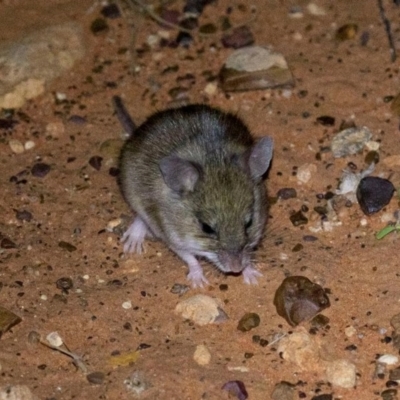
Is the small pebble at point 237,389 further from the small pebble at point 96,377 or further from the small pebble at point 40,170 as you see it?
the small pebble at point 40,170

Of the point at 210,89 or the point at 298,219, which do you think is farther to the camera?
the point at 210,89

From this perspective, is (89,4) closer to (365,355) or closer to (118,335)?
(118,335)

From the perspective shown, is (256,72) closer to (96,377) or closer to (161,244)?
(161,244)

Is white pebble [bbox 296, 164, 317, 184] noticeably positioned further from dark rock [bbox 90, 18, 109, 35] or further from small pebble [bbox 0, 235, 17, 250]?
dark rock [bbox 90, 18, 109, 35]

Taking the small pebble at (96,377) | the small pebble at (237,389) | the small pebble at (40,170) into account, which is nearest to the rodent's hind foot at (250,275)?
the small pebble at (237,389)

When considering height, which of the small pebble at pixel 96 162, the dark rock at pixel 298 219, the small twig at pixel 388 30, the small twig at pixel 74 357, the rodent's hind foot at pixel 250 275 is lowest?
the small twig at pixel 388 30

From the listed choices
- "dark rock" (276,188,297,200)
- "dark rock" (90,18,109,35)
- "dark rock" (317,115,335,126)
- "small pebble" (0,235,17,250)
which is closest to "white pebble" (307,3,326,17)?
"dark rock" (317,115,335,126)

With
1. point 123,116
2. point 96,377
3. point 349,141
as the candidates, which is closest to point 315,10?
point 349,141
